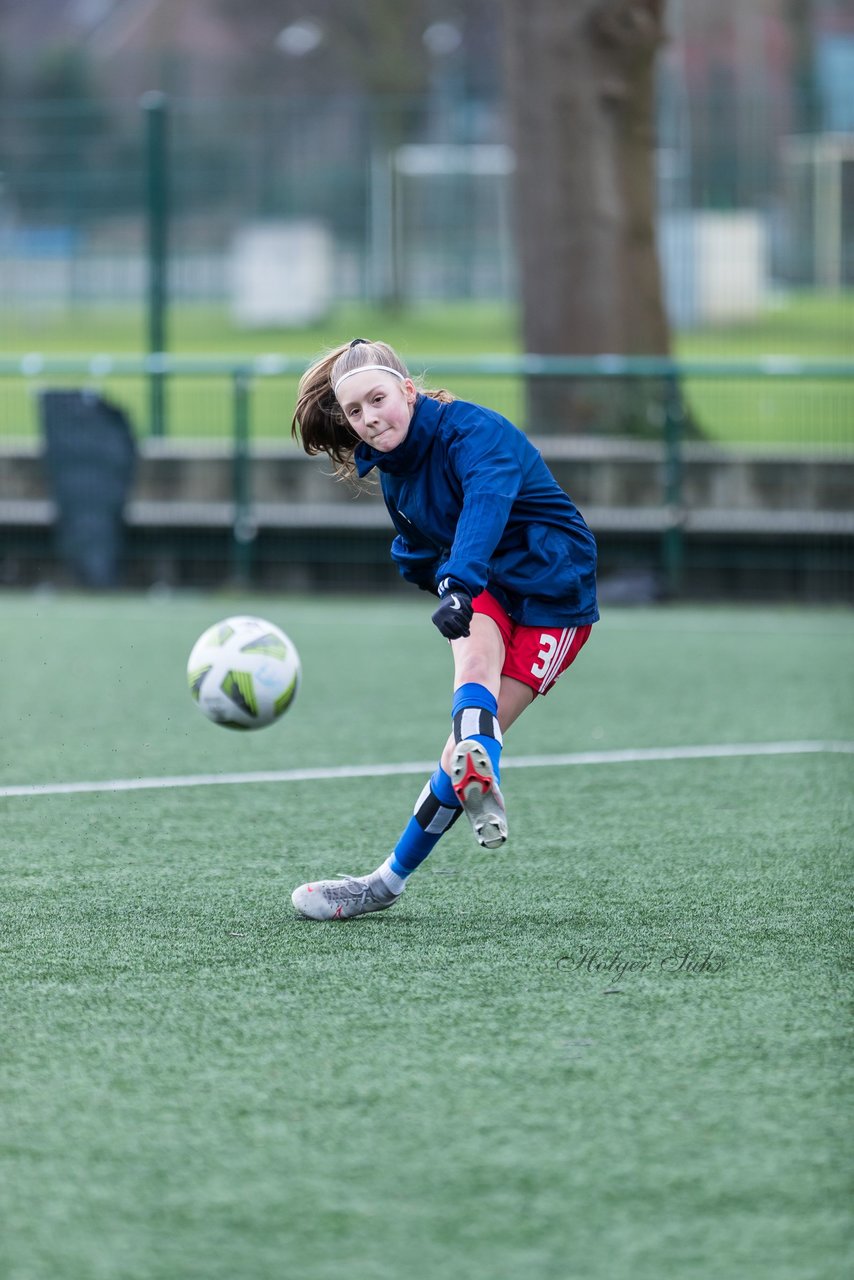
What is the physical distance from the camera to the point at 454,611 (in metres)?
4.15

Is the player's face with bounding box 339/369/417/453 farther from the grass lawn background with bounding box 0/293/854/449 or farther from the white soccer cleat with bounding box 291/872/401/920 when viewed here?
the grass lawn background with bounding box 0/293/854/449

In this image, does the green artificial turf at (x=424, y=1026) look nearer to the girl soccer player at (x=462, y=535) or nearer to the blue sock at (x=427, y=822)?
the blue sock at (x=427, y=822)

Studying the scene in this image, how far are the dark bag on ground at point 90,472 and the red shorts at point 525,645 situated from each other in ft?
27.8

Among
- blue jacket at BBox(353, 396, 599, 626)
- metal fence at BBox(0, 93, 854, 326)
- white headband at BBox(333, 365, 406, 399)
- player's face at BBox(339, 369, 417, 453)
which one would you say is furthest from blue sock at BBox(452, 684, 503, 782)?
metal fence at BBox(0, 93, 854, 326)

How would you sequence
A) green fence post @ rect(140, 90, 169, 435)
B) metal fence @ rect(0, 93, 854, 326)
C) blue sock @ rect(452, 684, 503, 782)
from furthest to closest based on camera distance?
metal fence @ rect(0, 93, 854, 326) → green fence post @ rect(140, 90, 169, 435) → blue sock @ rect(452, 684, 503, 782)

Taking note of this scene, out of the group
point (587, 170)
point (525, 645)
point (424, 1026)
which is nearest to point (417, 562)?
point (525, 645)

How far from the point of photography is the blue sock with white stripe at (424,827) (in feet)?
14.7

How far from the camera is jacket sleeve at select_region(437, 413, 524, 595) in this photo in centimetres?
424

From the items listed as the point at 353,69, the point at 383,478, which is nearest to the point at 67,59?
the point at 353,69

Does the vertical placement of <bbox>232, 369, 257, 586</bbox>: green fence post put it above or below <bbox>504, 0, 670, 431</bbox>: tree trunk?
below

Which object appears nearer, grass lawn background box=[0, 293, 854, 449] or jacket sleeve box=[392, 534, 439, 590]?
jacket sleeve box=[392, 534, 439, 590]

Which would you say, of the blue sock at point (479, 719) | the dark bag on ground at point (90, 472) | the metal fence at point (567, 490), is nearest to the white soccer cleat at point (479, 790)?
the blue sock at point (479, 719)

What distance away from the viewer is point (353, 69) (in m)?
41.4

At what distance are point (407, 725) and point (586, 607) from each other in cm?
323
